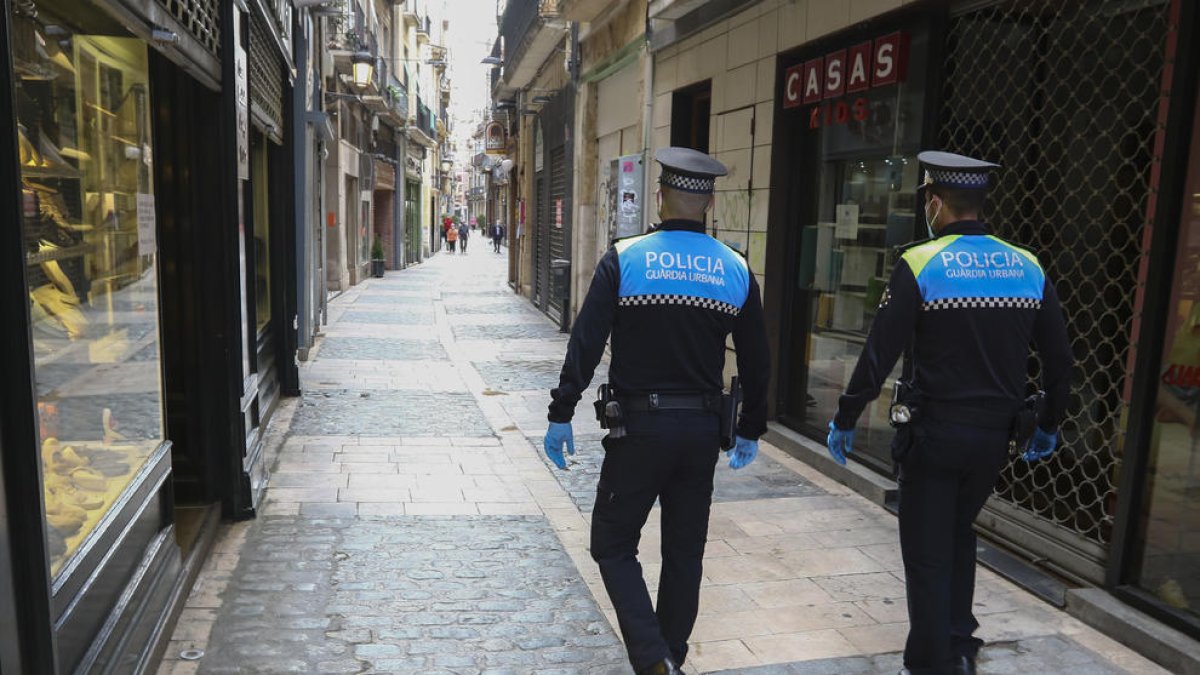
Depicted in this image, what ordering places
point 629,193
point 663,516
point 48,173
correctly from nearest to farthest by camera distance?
point 48,173, point 663,516, point 629,193

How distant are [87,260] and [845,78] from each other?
5125 mm

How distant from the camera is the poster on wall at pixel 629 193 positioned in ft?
35.6

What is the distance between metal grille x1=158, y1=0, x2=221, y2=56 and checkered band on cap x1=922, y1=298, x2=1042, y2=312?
10.5 feet

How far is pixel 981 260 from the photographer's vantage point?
11.4 feet

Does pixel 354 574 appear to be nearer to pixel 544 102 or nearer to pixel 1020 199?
pixel 1020 199

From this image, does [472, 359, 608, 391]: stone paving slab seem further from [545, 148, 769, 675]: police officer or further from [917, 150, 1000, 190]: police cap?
[917, 150, 1000, 190]: police cap

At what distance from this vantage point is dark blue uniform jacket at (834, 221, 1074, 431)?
345 centimetres

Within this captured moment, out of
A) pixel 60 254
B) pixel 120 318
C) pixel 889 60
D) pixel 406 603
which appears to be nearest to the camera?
pixel 60 254

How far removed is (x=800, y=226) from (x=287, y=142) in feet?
15.1

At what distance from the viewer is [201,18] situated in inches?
175

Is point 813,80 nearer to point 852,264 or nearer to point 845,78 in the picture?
point 845,78

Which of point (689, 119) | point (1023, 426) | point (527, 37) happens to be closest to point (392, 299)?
point (527, 37)

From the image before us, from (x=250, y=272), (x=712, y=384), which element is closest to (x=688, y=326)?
(x=712, y=384)

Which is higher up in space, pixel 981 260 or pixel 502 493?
pixel 981 260
